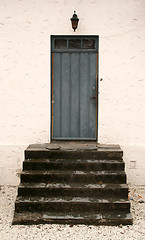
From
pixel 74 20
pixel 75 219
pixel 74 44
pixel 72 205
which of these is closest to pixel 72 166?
pixel 72 205

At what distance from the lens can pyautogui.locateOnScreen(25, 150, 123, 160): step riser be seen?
14.6ft

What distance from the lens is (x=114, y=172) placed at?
423 cm

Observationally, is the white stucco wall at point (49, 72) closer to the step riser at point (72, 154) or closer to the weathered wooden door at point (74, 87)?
the weathered wooden door at point (74, 87)

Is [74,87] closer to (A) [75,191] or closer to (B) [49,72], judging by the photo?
(B) [49,72]

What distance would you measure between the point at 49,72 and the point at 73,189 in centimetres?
233

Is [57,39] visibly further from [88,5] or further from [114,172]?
[114,172]

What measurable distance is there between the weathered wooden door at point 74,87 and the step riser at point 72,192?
4.79 feet

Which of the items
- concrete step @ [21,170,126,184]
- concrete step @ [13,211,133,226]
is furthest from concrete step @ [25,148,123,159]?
concrete step @ [13,211,133,226]

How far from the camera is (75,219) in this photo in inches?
144

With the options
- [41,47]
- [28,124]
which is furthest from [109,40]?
[28,124]

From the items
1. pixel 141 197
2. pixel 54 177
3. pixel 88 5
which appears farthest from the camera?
pixel 88 5

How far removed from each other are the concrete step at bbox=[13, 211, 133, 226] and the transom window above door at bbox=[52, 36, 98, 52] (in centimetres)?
309

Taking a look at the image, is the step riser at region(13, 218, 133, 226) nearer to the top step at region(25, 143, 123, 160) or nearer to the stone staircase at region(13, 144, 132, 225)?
the stone staircase at region(13, 144, 132, 225)

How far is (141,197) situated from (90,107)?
1944 millimetres
